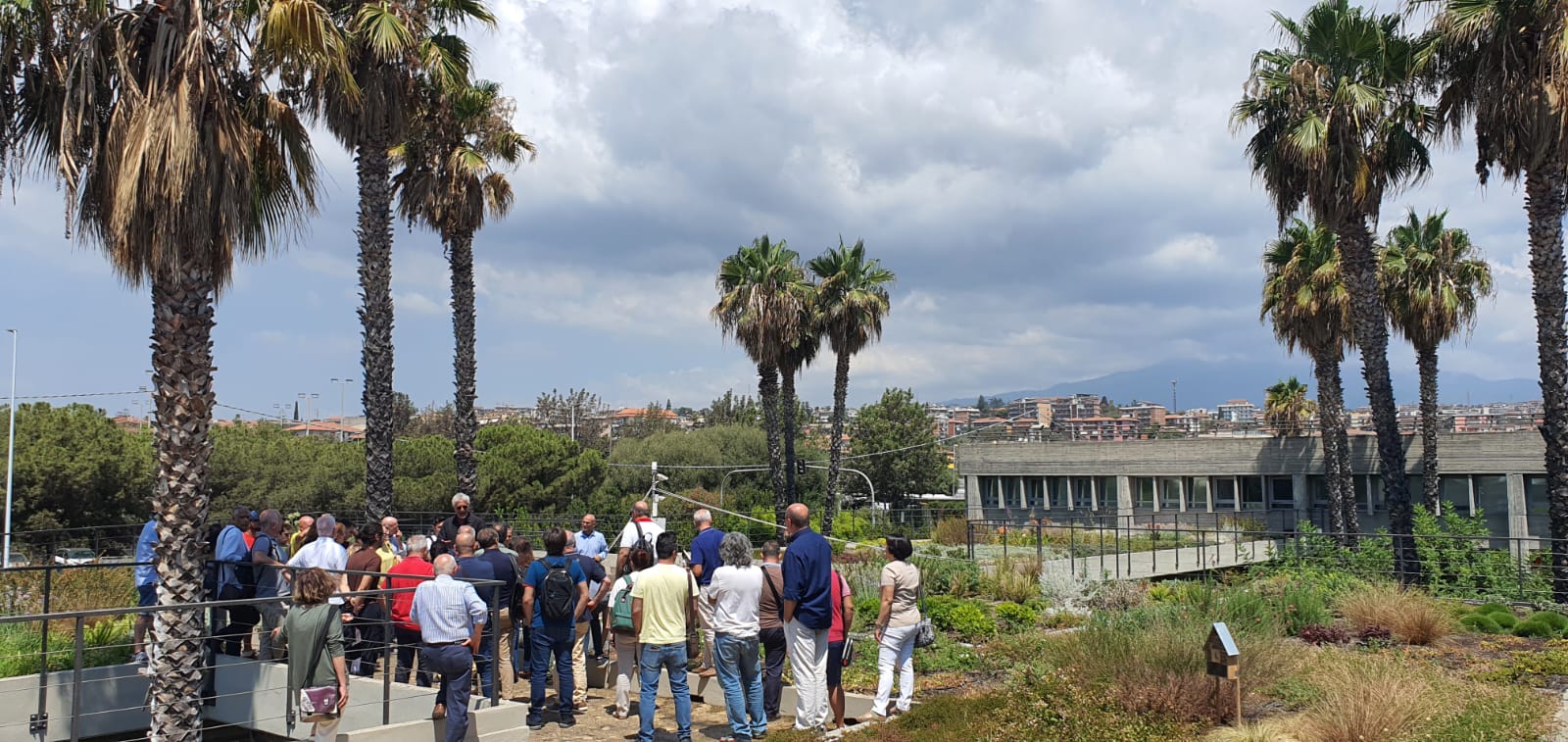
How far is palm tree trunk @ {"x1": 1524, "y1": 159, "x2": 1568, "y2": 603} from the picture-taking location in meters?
17.3

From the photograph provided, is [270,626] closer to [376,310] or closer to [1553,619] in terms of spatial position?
[376,310]

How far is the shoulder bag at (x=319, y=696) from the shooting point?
26.7 ft

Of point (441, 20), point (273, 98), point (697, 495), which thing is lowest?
point (697, 495)

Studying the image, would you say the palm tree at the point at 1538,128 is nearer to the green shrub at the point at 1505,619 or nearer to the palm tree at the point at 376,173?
the green shrub at the point at 1505,619

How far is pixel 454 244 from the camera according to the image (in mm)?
23094

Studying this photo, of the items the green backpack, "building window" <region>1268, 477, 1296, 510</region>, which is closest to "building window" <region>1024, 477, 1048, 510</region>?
"building window" <region>1268, 477, 1296, 510</region>

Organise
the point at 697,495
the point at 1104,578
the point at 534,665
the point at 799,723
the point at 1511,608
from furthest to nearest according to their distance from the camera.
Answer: the point at 697,495, the point at 1104,578, the point at 1511,608, the point at 534,665, the point at 799,723

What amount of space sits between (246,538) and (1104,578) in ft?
39.7

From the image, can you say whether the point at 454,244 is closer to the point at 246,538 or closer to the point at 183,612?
the point at 246,538

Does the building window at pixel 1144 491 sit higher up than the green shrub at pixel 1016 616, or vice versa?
the building window at pixel 1144 491

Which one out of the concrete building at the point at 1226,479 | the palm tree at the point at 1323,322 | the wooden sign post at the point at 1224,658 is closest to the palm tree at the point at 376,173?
the wooden sign post at the point at 1224,658

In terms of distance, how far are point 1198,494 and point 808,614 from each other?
33213mm

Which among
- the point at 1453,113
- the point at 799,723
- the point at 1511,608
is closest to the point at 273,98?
the point at 799,723

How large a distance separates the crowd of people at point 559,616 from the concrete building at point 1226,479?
21689 mm
